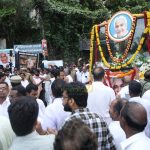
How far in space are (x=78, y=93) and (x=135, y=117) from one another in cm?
102

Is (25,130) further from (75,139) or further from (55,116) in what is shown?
(55,116)

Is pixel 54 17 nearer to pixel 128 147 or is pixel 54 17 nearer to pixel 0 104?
pixel 0 104

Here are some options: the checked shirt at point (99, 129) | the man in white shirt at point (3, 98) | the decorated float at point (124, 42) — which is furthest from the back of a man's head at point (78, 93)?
the decorated float at point (124, 42)

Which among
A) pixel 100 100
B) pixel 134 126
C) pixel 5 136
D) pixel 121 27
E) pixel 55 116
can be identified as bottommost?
pixel 100 100

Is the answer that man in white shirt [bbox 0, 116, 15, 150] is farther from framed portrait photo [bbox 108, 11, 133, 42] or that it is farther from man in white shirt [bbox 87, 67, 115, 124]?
framed portrait photo [bbox 108, 11, 133, 42]

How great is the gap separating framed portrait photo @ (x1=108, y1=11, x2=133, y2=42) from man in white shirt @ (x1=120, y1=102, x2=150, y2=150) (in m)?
8.25

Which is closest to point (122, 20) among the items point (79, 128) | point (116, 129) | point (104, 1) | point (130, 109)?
point (116, 129)

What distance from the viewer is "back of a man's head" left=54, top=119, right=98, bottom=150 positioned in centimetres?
266

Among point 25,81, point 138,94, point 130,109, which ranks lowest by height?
point 25,81

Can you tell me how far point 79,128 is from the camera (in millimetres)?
2785

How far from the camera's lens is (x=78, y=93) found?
4.62 meters

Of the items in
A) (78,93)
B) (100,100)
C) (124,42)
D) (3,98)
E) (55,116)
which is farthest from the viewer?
(124,42)

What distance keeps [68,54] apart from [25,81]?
17.1 metres

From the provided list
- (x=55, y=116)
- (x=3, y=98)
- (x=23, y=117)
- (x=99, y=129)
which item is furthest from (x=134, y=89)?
(x=23, y=117)
